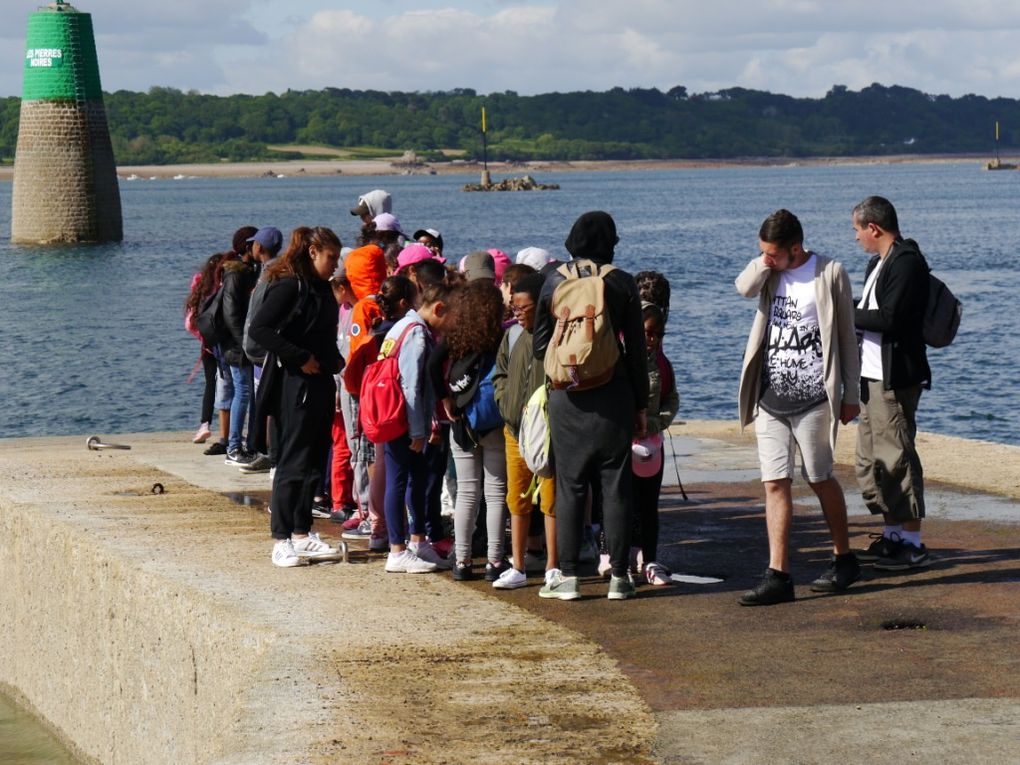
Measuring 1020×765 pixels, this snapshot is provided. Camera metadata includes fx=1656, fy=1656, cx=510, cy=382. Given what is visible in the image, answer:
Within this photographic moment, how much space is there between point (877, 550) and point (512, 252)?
6520 cm

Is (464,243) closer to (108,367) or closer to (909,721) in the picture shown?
(108,367)

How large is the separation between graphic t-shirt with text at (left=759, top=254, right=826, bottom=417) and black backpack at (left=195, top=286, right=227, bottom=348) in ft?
17.4

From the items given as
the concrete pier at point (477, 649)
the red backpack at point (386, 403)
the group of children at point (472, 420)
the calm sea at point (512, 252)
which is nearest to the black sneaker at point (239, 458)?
the concrete pier at point (477, 649)

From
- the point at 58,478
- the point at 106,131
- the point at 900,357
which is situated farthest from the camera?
the point at 106,131

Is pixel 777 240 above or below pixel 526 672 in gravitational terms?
above

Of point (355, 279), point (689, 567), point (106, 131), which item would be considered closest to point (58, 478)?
point (355, 279)


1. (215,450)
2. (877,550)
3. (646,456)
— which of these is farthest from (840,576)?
(215,450)

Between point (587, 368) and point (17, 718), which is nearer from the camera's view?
point (587, 368)

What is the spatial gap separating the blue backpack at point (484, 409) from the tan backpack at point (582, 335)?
698 millimetres

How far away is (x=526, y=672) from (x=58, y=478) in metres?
5.02

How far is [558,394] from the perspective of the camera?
717 cm

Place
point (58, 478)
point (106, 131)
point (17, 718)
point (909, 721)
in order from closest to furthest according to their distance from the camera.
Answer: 1. point (909, 721)
2. point (17, 718)
3. point (58, 478)
4. point (106, 131)

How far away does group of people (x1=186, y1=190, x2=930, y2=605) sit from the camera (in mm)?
7125

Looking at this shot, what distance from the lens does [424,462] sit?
320 inches
